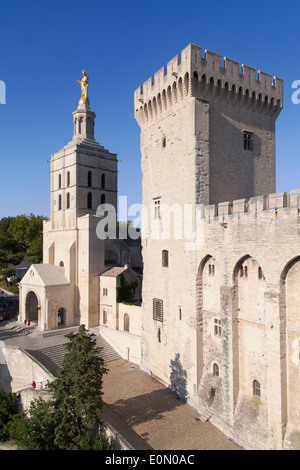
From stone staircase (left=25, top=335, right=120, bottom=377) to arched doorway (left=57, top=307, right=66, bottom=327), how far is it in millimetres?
5072

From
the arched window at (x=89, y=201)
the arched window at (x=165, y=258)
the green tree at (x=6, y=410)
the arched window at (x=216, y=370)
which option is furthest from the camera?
the arched window at (x=89, y=201)

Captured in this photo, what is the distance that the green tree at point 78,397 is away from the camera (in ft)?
48.4

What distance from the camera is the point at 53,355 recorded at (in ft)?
82.8

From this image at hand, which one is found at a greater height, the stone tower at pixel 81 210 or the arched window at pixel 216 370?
the stone tower at pixel 81 210

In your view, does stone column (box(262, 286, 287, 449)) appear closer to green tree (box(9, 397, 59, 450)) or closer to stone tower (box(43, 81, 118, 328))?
green tree (box(9, 397, 59, 450))

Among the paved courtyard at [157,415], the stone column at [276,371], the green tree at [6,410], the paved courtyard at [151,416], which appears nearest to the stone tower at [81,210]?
the paved courtyard at [151,416]

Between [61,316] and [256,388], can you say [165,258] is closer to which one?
[256,388]

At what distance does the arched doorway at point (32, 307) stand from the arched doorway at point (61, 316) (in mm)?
2334

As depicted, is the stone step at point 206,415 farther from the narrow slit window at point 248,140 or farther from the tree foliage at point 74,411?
the narrow slit window at point 248,140

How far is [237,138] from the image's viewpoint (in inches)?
822

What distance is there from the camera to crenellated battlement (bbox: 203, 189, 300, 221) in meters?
14.1

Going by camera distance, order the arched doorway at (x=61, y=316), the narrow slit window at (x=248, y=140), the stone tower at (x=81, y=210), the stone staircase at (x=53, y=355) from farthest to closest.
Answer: the arched doorway at (x=61, y=316)
the stone tower at (x=81, y=210)
the stone staircase at (x=53, y=355)
the narrow slit window at (x=248, y=140)
